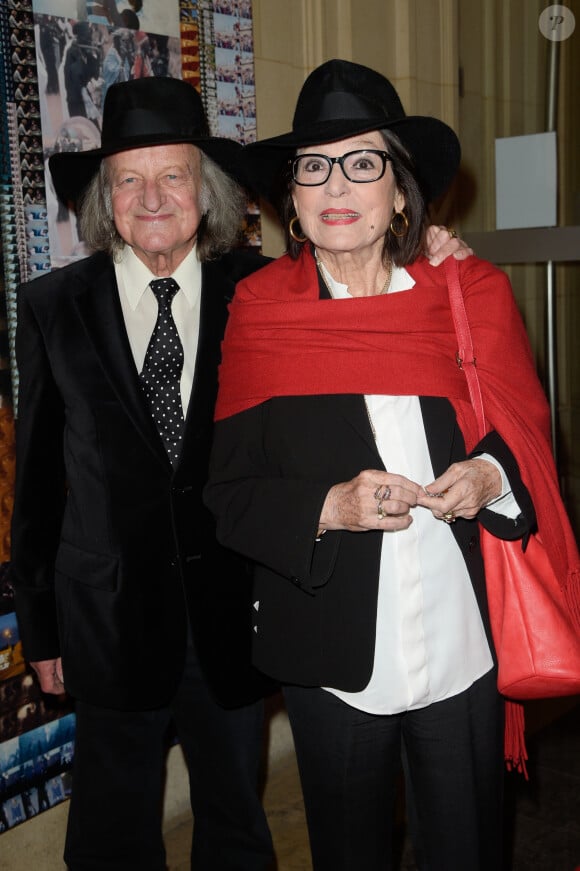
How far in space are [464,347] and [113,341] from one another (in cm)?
80

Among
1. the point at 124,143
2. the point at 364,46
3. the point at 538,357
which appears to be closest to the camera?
the point at 124,143

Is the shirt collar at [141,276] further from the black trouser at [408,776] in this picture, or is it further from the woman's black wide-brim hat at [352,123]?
the black trouser at [408,776]

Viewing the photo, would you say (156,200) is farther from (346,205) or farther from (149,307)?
(346,205)

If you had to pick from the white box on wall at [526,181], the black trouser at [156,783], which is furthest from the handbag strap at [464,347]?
the white box on wall at [526,181]

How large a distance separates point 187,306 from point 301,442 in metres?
0.56

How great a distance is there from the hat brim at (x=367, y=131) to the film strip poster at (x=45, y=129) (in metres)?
0.81

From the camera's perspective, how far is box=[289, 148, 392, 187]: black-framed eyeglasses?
1934mm

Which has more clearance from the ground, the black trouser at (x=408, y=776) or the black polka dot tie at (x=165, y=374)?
the black polka dot tie at (x=165, y=374)

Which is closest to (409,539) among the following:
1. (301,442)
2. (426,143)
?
(301,442)

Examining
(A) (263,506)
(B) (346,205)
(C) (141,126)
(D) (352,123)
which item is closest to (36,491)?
(A) (263,506)

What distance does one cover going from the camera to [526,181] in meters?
3.85

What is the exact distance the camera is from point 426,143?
6.70 feet

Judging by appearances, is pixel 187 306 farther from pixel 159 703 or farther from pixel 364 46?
pixel 364 46

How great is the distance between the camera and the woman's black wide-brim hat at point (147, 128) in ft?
7.38
